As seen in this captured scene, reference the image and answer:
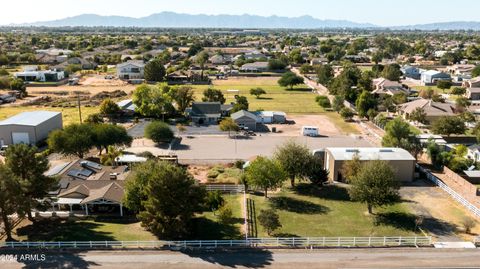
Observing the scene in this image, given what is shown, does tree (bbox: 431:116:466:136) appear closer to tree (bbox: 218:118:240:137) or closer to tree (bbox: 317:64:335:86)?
tree (bbox: 218:118:240:137)

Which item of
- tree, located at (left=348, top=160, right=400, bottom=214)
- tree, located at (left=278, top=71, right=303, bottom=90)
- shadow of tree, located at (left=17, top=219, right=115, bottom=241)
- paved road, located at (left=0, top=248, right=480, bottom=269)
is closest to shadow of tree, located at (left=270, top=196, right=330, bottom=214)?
tree, located at (left=348, top=160, right=400, bottom=214)

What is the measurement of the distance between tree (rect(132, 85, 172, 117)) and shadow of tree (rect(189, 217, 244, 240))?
36.4m

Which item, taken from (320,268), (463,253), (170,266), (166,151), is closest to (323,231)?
(320,268)

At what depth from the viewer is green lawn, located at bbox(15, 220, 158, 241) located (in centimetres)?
2997

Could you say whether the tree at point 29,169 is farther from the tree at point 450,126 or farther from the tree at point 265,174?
the tree at point 450,126

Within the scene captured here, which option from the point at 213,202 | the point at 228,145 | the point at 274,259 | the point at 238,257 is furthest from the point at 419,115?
the point at 238,257

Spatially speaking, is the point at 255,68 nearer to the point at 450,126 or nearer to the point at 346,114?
the point at 346,114

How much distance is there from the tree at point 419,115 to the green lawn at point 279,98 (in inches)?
633

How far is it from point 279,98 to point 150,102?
29.4m

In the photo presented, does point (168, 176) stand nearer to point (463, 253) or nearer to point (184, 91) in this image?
point (463, 253)

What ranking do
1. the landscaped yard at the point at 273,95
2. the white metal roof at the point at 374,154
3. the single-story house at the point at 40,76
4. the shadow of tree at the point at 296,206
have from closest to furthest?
the shadow of tree at the point at 296,206 < the white metal roof at the point at 374,154 < the landscaped yard at the point at 273,95 < the single-story house at the point at 40,76

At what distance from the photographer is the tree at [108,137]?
47312 millimetres

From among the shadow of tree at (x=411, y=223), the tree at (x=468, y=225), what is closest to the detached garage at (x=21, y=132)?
the shadow of tree at (x=411, y=223)

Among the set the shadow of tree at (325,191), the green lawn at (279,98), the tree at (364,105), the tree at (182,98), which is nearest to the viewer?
the shadow of tree at (325,191)
